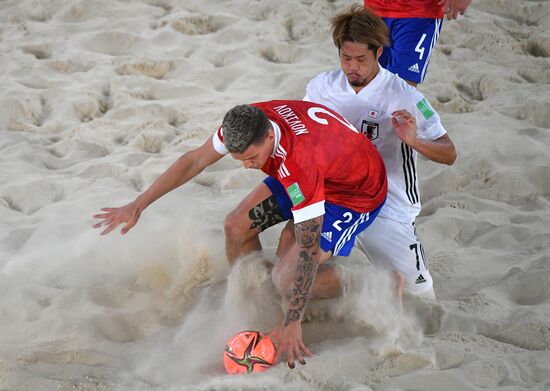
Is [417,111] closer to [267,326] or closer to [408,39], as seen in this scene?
[408,39]

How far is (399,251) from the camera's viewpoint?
326 cm

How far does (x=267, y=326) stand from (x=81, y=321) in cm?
79

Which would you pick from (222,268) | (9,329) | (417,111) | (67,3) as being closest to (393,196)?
(417,111)

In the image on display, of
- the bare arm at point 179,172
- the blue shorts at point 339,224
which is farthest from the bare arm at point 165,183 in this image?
the blue shorts at point 339,224

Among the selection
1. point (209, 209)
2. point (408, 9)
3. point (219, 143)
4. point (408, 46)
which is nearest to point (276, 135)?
point (219, 143)

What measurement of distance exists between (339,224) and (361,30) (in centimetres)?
89

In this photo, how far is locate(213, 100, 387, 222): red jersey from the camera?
2.61 meters

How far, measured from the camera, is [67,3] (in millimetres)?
6059

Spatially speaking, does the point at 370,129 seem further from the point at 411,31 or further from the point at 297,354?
the point at 297,354

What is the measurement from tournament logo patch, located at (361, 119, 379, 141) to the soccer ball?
1169mm

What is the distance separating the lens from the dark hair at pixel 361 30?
3.10 metres

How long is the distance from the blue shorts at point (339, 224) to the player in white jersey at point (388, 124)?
20 cm

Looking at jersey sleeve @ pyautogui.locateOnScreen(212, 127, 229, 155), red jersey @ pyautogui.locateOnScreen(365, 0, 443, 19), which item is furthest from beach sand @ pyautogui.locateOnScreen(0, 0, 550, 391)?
red jersey @ pyautogui.locateOnScreen(365, 0, 443, 19)

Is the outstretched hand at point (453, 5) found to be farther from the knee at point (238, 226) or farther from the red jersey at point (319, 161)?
the knee at point (238, 226)
